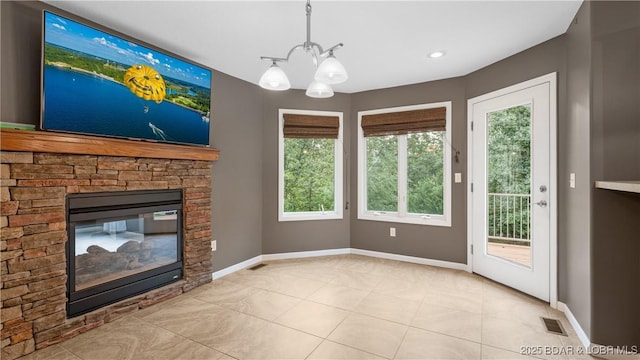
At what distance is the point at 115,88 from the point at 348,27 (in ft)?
6.35

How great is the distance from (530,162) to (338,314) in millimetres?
2313

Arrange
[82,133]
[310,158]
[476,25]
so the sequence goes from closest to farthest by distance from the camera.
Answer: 1. [82,133]
2. [476,25]
3. [310,158]

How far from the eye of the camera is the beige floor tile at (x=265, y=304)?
2.61 metres

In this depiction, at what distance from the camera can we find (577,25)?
7.48ft

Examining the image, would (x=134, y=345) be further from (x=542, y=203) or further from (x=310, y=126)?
(x=542, y=203)

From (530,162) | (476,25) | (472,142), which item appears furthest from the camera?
(472,142)

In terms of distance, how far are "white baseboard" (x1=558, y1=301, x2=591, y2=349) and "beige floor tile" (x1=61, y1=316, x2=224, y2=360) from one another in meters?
2.49

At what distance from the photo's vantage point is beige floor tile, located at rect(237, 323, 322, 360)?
201 centimetres

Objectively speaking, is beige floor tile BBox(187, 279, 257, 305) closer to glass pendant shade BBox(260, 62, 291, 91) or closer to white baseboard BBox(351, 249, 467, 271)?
white baseboard BBox(351, 249, 467, 271)

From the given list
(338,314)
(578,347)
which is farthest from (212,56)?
(578,347)

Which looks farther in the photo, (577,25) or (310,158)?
(310,158)

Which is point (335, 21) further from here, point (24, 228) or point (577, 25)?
point (24, 228)

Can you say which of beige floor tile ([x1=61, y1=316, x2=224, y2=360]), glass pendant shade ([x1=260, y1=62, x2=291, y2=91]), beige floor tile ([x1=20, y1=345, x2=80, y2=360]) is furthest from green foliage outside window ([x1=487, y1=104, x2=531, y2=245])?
beige floor tile ([x1=20, y1=345, x2=80, y2=360])

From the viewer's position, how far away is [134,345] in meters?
2.13
